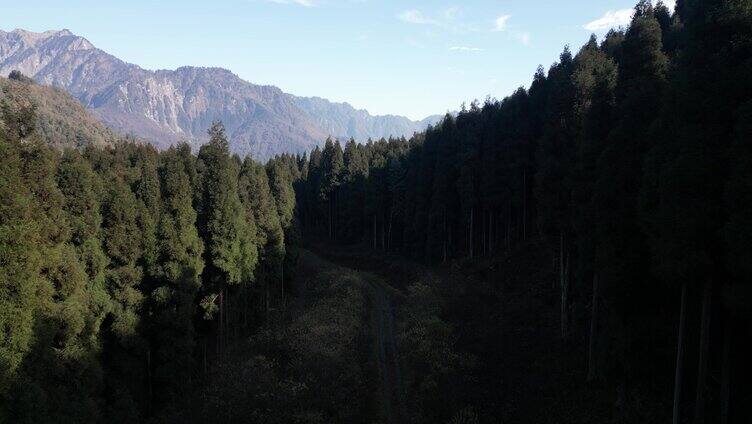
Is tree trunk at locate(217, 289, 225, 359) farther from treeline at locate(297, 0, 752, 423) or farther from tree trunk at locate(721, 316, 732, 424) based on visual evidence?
tree trunk at locate(721, 316, 732, 424)

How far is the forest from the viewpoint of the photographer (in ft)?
37.0

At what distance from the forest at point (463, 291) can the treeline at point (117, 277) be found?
0.28 feet

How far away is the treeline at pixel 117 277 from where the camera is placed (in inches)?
559

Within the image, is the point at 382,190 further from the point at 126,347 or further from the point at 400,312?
the point at 126,347

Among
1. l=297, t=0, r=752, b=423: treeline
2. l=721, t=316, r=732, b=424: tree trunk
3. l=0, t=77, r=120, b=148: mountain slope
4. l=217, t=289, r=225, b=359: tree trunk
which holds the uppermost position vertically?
l=0, t=77, r=120, b=148: mountain slope

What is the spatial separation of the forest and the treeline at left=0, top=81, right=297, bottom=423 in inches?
3.4

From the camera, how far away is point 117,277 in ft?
76.6

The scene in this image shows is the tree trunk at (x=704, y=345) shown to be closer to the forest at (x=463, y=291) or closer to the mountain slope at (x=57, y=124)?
the forest at (x=463, y=291)

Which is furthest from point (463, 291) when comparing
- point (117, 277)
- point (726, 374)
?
point (726, 374)

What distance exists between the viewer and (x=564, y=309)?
2411 cm

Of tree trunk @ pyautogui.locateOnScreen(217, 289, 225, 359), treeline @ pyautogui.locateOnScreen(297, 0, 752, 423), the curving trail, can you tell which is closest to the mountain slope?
tree trunk @ pyautogui.locateOnScreen(217, 289, 225, 359)

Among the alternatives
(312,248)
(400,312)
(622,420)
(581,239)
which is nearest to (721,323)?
(622,420)

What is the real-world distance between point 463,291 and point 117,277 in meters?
23.3

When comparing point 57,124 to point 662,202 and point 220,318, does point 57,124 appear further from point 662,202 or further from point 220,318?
point 662,202
